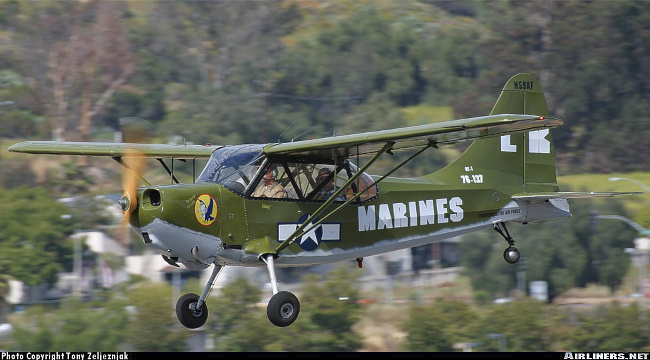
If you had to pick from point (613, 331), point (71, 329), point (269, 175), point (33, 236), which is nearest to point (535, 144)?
point (269, 175)

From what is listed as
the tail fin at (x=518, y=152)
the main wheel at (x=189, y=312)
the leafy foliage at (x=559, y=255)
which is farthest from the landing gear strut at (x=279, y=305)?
the leafy foliage at (x=559, y=255)

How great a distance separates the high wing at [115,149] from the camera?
14.2 m

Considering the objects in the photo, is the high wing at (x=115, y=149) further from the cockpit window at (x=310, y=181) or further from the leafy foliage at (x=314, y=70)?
the leafy foliage at (x=314, y=70)

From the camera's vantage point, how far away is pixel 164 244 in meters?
11.9

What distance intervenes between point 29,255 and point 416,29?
5901 centimetres

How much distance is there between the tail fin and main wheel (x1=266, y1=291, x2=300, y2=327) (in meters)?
4.56

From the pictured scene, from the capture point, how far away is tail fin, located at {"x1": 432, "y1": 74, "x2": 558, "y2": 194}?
51.8ft

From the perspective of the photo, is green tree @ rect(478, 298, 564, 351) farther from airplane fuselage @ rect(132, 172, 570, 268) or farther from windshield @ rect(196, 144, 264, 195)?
windshield @ rect(196, 144, 264, 195)

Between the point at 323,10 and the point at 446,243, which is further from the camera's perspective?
the point at 323,10

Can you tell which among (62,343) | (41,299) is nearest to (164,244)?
(62,343)

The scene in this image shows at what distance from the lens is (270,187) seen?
42.0 ft

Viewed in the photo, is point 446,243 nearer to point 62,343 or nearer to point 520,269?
point 520,269

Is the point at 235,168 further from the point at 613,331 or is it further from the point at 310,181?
the point at 613,331

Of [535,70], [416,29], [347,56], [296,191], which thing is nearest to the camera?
[296,191]
